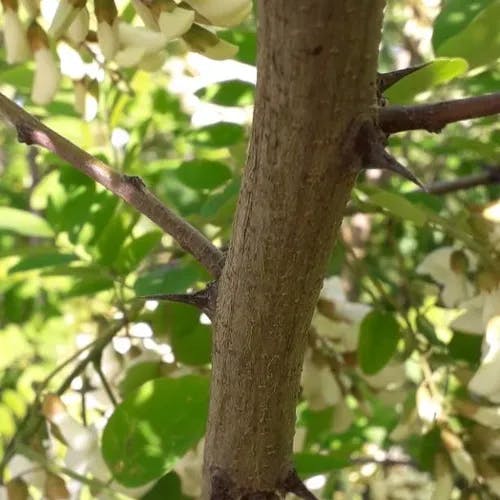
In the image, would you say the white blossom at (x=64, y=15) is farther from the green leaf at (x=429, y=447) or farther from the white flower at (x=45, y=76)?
the green leaf at (x=429, y=447)

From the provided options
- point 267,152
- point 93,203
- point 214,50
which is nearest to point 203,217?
point 93,203

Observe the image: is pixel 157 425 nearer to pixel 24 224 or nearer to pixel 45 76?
pixel 45 76

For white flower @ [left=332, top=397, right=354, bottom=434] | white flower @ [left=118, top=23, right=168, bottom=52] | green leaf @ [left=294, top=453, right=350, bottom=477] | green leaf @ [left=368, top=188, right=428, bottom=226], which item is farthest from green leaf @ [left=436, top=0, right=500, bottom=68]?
white flower @ [left=332, top=397, right=354, bottom=434]

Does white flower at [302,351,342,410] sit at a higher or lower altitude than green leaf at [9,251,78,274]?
lower

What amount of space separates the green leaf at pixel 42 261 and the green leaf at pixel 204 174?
15cm

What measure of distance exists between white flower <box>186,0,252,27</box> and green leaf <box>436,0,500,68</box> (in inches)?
8.1

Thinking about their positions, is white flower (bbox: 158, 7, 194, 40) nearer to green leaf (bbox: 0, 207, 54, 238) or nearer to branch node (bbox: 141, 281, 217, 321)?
branch node (bbox: 141, 281, 217, 321)

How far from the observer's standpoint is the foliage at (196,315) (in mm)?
610

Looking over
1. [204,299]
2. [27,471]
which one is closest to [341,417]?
[27,471]

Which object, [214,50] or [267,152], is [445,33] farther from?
[267,152]

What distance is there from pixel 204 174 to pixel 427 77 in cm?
37

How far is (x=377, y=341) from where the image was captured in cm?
81

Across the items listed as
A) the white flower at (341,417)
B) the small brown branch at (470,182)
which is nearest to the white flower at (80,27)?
the white flower at (341,417)

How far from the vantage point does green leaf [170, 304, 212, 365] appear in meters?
0.78
